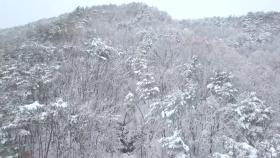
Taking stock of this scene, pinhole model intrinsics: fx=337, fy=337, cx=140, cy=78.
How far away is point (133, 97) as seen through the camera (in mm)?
23156

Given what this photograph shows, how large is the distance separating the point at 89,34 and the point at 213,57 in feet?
38.9

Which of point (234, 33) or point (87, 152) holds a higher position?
point (234, 33)

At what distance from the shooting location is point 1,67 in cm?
1862

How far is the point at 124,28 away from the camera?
39625mm

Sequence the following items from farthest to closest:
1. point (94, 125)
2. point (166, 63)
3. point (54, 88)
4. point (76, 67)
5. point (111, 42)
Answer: point (111, 42) → point (166, 63) → point (76, 67) → point (54, 88) → point (94, 125)

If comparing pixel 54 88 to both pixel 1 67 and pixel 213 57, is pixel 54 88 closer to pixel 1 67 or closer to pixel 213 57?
pixel 1 67

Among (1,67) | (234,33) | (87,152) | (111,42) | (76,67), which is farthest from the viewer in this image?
(234,33)

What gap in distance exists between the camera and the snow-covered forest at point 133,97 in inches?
586

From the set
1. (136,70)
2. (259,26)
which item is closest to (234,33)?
(259,26)

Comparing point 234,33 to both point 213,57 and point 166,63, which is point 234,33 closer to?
point 213,57

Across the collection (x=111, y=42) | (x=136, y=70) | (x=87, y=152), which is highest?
(x=111, y=42)

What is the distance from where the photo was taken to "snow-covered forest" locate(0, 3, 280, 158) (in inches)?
586

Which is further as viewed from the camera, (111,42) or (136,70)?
(111,42)

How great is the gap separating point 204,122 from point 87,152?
20.2 feet
